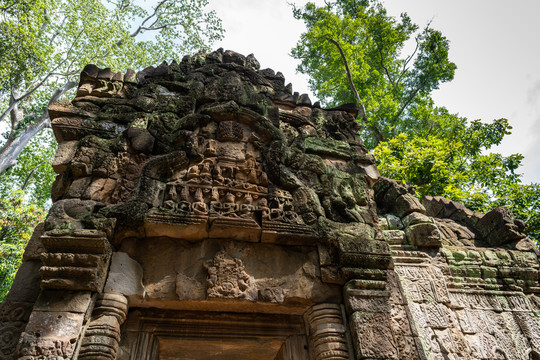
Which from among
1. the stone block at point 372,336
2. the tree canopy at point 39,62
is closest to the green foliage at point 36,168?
the tree canopy at point 39,62

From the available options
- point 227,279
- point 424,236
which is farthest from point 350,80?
point 227,279

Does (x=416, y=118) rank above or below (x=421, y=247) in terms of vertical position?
above

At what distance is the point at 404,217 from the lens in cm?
489

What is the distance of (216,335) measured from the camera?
3232 mm

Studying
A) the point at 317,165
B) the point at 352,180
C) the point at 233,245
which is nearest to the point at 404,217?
the point at 352,180

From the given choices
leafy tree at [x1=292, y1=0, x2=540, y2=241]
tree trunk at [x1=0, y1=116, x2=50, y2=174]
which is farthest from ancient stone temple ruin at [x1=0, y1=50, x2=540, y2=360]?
tree trunk at [x1=0, y1=116, x2=50, y2=174]

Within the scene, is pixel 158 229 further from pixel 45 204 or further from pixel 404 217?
pixel 45 204

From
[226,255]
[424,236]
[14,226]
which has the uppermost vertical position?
[14,226]

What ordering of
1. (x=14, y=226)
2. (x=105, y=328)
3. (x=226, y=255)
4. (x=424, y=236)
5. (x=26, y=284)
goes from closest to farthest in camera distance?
(x=105, y=328)
(x=26, y=284)
(x=226, y=255)
(x=424, y=236)
(x=14, y=226)

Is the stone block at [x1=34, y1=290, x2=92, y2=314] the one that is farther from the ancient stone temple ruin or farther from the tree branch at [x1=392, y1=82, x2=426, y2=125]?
the tree branch at [x1=392, y1=82, x2=426, y2=125]

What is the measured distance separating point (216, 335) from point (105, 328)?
1.04 meters

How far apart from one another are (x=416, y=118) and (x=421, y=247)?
10484 millimetres

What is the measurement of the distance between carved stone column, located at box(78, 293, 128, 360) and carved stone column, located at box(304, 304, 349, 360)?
1.64 meters

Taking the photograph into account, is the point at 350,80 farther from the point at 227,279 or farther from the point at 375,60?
the point at 227,279
